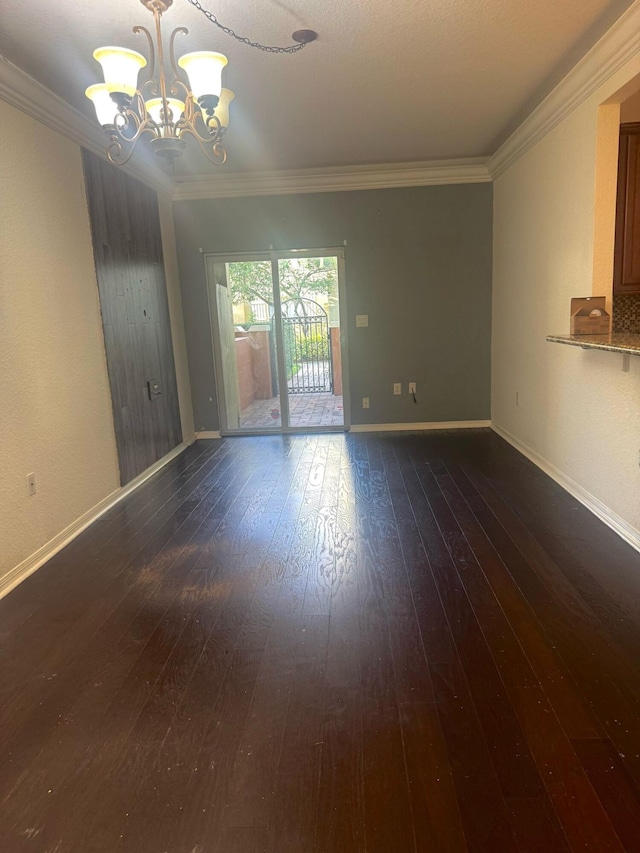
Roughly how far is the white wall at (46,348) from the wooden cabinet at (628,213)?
3376 millimetres

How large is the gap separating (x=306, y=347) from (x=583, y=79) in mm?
3414

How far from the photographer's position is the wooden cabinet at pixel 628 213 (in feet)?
10.5

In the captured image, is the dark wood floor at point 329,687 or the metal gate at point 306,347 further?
the metal gate at point 306,347

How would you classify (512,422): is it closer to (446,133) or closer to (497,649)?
(446,133)

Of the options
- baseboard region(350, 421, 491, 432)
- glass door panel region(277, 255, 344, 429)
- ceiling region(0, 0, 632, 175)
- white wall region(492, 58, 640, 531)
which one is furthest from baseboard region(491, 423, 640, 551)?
ceiling region(0, 0, 632, 175)

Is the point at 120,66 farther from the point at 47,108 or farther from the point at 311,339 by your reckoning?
the point at 311,339

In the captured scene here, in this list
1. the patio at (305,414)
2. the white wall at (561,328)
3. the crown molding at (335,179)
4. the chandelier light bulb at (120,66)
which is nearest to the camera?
the chandelier light bulb at (120,66)

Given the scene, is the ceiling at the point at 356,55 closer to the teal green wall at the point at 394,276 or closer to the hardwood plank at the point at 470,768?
the teal green wall at the point at 394,276

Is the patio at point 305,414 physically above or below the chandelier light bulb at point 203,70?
below

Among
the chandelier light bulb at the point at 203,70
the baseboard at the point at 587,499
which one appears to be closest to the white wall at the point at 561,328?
the baseboard at the point at 587,499

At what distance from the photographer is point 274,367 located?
6078 millimetres

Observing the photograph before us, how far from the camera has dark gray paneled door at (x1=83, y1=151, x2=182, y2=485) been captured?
3.92m

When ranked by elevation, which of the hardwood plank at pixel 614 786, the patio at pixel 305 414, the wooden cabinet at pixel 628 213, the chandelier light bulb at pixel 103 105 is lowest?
the hardwood plank at pixel 614 786

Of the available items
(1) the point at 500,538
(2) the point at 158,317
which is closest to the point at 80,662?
(1) the point at 500,538
